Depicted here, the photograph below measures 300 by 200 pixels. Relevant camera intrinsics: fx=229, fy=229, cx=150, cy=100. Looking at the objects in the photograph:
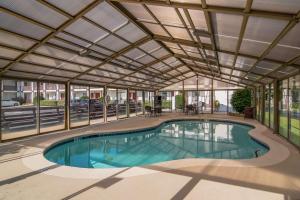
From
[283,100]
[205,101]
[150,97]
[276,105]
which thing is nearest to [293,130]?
[276,105]

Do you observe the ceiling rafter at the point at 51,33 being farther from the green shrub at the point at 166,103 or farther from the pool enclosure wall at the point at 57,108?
the green shrub at the point at 166,103

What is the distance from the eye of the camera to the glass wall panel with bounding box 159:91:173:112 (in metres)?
22.2

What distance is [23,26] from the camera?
584 cm

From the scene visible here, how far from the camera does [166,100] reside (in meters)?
22.6

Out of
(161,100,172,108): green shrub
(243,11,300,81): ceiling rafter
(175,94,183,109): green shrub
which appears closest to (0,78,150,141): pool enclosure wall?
(161,100,172,108): green shrub

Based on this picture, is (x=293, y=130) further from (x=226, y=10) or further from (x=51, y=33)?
(x=51, y=33)

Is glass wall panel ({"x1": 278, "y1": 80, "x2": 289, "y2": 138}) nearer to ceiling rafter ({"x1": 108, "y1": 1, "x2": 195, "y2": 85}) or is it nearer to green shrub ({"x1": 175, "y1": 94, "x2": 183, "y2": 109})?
ceiling rafter ({"x1": 108, "y1": 1, "x2": 195, "y2": 85})

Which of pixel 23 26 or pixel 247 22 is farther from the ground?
pixel 23 26

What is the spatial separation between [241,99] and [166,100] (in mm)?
7250

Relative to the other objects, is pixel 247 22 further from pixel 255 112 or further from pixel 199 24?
pixel 255 112

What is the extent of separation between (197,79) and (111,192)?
17530mm

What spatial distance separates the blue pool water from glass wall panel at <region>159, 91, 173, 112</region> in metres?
9.18

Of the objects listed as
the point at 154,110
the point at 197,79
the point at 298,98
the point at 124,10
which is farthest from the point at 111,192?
the point at 197,79

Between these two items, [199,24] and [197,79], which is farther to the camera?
[197,79]
